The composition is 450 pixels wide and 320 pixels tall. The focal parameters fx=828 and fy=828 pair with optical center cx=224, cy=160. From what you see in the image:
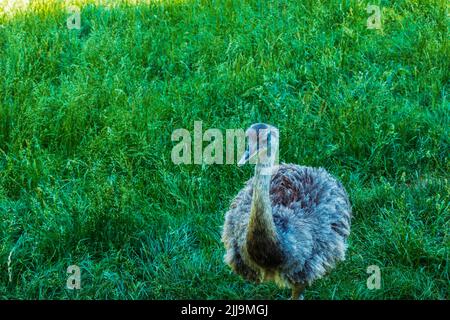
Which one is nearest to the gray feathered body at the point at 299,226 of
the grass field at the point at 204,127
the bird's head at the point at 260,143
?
the grass field at the point at 204,127

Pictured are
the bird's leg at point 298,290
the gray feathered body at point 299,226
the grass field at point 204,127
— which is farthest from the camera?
the grass field at point 204,127

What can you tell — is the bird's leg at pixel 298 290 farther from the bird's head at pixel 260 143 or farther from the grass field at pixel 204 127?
the bird's head at pixel 260 143

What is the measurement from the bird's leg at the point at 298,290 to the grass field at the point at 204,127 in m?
0.19

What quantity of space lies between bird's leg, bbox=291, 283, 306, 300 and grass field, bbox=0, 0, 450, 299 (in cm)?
19

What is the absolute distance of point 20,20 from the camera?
7.75 metres

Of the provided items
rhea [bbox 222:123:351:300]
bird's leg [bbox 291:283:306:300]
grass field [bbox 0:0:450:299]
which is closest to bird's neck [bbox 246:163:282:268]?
rhea [bbox 222:123:351:300]

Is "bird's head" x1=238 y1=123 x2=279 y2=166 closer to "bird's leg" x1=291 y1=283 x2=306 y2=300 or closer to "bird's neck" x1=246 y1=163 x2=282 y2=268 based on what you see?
"bird's neck" x1=246 y1=163 x2=282 y2=268

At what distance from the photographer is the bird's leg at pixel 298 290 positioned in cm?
484

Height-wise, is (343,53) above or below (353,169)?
above

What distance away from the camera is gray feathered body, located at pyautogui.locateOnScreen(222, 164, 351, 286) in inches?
185

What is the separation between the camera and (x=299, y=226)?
15.8ft

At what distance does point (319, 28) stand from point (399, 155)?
187 cm
